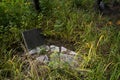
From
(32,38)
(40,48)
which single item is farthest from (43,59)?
(32,38)

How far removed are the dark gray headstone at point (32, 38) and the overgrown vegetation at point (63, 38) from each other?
13cm

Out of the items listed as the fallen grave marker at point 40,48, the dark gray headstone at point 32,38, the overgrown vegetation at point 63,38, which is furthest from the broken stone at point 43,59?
the dark gray headstone at point 32,38

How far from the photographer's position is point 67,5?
6.25m

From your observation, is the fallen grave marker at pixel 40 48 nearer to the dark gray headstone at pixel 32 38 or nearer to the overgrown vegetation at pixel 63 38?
the dark gray headstone at pixel 32 38

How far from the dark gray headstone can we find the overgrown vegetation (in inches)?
5.1

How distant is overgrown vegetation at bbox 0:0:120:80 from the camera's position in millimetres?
4000

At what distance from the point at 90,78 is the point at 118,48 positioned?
1.08m

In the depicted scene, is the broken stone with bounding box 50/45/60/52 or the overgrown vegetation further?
the broken stone with bounding box 50/45/60/52

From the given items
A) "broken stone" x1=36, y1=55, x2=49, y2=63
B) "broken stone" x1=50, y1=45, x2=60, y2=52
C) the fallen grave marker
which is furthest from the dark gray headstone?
"broken stone" x1=36, y1=55, x2=49, y2=63

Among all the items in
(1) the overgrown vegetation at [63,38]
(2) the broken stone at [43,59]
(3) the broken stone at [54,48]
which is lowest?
(2) the broken stone at [43,59]

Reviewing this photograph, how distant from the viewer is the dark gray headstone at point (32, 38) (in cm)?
495

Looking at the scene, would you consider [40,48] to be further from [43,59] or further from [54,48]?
[43,59]

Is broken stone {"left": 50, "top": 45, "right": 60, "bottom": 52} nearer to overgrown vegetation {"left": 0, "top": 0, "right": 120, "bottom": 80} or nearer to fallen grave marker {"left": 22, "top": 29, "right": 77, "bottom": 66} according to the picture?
fallen grave marker {"left": 22, "top": 29, "right": 77, "bottom": 66}

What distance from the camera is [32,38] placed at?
5.08m
